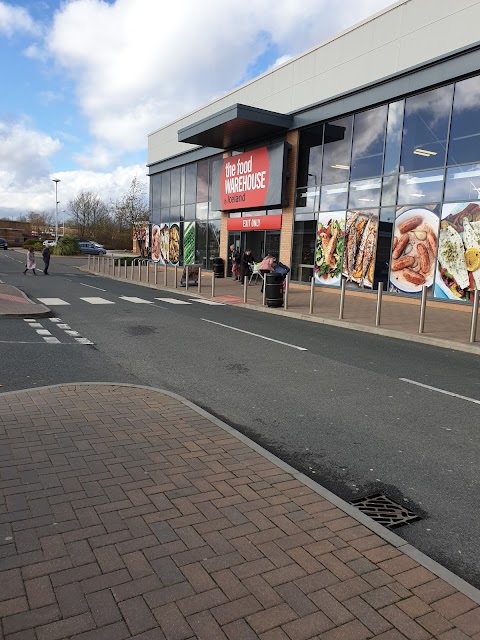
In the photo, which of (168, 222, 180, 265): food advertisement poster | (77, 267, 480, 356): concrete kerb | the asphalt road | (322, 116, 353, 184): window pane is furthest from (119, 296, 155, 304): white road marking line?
(168, 222, 180, 265): food advertisement poster

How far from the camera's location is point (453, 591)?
8.53 ft

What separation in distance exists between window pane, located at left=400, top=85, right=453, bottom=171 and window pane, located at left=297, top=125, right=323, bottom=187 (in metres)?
4.65

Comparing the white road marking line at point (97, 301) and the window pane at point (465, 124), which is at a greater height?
the window pane at point (465, 124)

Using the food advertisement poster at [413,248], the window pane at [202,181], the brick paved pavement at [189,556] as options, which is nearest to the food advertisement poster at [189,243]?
the window pane at [202,181]

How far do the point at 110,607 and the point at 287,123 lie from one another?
73.3ft

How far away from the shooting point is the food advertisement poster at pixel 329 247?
20.2m

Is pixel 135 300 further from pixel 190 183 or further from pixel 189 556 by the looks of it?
pixel 190 183

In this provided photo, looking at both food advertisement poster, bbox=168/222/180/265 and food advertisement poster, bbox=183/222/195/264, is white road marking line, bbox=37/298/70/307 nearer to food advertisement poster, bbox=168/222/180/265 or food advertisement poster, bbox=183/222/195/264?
food advertisement poster, bbox=183/222/195/264

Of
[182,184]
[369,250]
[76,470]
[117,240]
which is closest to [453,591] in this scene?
[76,470]

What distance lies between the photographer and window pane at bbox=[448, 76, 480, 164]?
15156 millimetres

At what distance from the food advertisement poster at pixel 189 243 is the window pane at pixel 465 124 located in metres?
19.2

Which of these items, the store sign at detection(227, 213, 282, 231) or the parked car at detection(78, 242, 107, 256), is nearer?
the store sign at detection(227, 213, 282, 231)

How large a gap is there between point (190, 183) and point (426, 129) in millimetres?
18802

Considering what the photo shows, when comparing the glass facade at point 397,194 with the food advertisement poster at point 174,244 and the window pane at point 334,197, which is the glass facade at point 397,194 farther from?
the food advertisement poster at point 174,244
